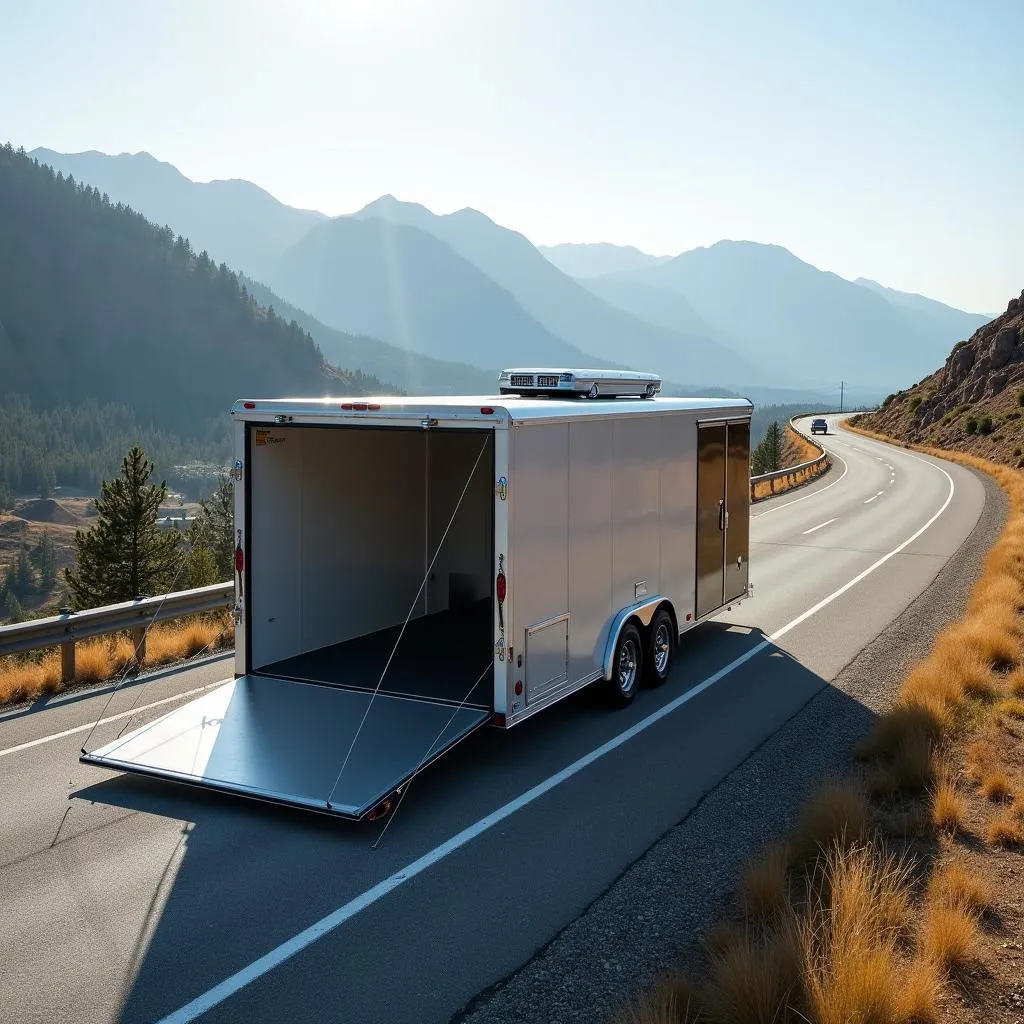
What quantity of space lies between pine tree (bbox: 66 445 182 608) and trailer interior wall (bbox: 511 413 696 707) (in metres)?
26.4

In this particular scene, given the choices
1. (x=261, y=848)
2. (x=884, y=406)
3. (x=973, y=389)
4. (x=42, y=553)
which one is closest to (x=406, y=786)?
(x=261, y=848)

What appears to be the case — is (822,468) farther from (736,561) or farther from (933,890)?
(933,890)

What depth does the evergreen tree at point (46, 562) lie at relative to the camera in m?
126

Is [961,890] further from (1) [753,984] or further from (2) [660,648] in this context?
(2) [660,648]

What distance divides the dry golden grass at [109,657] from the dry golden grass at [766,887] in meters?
6.82

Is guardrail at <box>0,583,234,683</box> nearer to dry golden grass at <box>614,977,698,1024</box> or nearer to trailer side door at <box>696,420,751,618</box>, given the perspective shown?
trailer side door at <box>696,420,751,618</box>

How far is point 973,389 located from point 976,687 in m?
64.2

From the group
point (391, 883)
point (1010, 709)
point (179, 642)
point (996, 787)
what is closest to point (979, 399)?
point (1010, 709)

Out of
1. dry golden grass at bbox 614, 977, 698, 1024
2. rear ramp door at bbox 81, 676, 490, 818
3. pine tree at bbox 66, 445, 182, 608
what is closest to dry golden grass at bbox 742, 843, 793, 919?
dry golden grass at bbox 614, 977, 698, 1024

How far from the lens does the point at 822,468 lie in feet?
155

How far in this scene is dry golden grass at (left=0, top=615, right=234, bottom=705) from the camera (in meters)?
10.3

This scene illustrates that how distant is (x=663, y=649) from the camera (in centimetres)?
1077

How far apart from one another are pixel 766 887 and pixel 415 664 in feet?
14.8

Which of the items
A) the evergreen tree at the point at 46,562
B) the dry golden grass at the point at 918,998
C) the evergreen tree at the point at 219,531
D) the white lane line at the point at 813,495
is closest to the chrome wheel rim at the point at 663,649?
the dry golden grass at the point at 918,998
